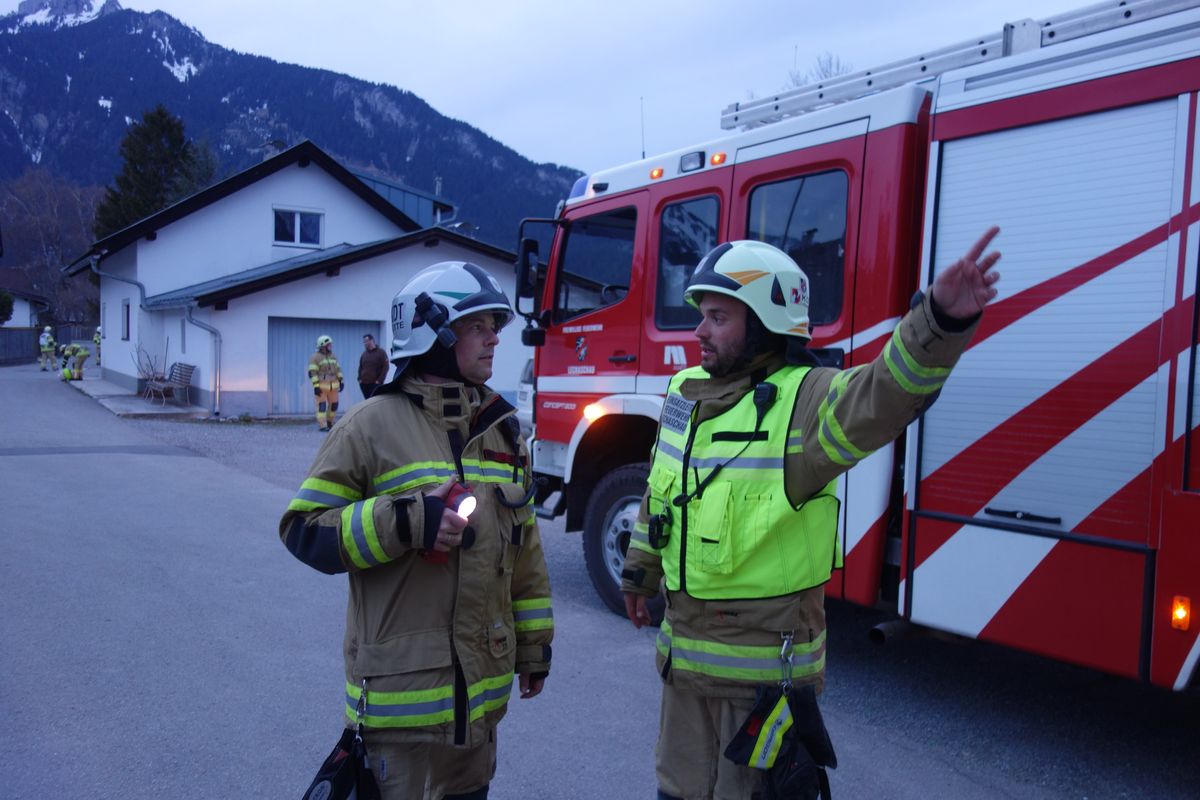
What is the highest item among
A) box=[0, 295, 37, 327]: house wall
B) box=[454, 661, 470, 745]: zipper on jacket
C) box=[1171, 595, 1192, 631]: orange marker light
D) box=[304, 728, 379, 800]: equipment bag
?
box=[0, 295, 37, 327]: house wall

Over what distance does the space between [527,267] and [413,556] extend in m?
3.97

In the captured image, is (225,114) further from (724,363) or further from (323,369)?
(724,363)

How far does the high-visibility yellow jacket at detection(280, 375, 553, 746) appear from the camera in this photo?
2.16 meters

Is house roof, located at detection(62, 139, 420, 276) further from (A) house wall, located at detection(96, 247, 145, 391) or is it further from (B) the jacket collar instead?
(B) the jacket collar

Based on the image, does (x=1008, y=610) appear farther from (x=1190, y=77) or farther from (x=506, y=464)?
(x=506, y=464)

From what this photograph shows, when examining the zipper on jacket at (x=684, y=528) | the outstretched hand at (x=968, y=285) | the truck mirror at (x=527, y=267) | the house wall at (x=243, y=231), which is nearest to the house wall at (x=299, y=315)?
the house wall at (x=243, y=231)

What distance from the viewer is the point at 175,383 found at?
21.2 m

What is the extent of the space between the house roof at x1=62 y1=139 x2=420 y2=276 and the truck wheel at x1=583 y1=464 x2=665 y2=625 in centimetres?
1979

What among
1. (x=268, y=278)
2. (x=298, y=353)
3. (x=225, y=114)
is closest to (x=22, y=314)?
(x=298, y=353)

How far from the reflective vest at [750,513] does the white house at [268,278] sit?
53.3 feet

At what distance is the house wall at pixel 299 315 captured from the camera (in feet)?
62.8

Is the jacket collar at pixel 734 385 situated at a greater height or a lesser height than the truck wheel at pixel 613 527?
greater

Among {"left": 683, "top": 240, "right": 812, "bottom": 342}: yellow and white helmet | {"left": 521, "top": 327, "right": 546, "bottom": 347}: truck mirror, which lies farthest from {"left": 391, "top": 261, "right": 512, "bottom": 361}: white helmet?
{"left": 521, "top": 327, "right": 546, "bottom": 347}: truck mirror

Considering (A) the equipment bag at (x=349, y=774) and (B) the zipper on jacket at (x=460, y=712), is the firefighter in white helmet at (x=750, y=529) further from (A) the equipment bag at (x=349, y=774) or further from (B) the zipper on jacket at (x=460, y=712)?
(A) the equipment bag at (x=349, y=774)
